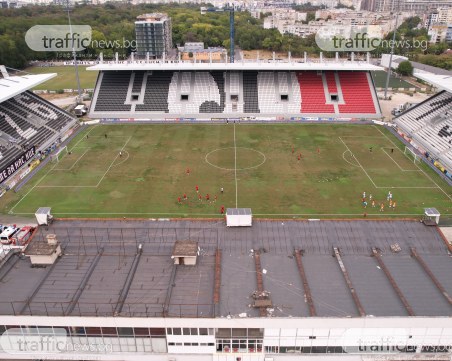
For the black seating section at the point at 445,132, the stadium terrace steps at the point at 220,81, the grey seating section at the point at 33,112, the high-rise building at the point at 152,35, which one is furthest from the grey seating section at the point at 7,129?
the high-rise building at the point at 152,35

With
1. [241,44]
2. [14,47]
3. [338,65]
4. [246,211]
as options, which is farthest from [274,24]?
[246,211]

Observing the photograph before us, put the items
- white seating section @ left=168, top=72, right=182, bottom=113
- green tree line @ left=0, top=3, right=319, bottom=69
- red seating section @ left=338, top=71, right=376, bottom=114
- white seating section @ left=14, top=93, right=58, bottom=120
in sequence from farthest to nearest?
1. green tree line @ left=0, top=3, right=319, bottom=69
2. white seating section @ left=168, top=72, right=182, bottom=113
3. red seating section @ left=338, top=71, right=376, bottom=114
4. white seating section @ left=14, top=93, right=58, bottom=120

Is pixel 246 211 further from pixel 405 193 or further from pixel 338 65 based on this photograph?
pixel 338 65

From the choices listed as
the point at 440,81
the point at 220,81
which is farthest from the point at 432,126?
the point at 220,81

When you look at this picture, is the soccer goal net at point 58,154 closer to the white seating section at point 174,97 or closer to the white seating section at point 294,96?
the white seating section at point 174,97

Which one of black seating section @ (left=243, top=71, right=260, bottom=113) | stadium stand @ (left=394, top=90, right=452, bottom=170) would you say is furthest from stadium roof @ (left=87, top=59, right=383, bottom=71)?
stadium stand @ (left=394, top=90, right=452, bottom=170)

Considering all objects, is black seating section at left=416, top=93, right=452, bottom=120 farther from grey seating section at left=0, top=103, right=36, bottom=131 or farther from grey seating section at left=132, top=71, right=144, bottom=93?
grey seating section at left=0, top=103, right=36, bottom=131
